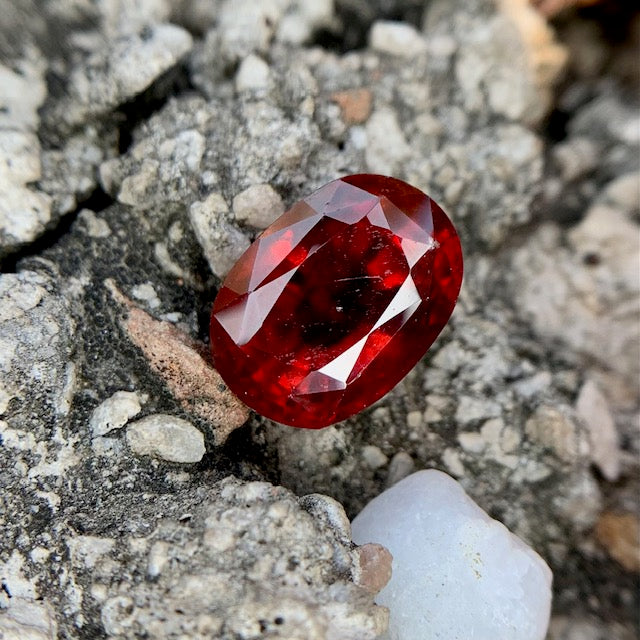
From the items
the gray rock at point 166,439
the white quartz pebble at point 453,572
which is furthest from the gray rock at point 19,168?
the white quartz pebble at point 453,572

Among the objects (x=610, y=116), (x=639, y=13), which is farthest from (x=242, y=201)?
(x=639, y=13)

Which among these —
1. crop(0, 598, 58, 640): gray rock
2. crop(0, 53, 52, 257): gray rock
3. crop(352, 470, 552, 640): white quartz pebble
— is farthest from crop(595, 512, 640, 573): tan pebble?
crop(0, 53, 52, 257): gray rock

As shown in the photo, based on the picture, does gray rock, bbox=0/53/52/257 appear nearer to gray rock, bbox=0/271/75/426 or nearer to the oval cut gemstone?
gray rock, bbox=0/271/75/426

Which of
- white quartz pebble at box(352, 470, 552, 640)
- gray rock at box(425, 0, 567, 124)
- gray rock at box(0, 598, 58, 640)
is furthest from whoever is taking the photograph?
gray rock at box(425, 0, 567, 124)

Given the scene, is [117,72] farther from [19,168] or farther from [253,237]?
[253,237]

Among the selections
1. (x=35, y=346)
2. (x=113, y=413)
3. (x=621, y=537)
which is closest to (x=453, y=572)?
(x=621, y=537)

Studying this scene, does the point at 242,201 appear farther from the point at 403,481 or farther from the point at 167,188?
the point at 403,481
